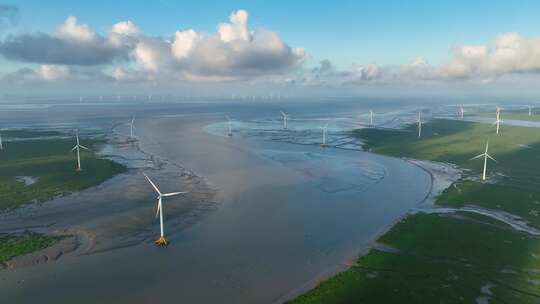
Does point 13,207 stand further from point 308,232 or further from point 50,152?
point 50,152

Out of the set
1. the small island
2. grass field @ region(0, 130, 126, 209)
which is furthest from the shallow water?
grass field @ region(0, 130, 126, 209)

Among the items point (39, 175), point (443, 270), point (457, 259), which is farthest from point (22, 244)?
point (457, 259)

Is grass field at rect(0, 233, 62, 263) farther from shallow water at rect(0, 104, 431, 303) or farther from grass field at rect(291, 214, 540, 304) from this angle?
grass field at rect(291, 214, 540, 304)

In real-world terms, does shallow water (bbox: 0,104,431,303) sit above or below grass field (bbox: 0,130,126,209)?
below

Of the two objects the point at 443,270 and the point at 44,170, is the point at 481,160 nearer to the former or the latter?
the point at 443,270

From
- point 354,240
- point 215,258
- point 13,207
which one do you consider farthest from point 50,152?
point 354,240
